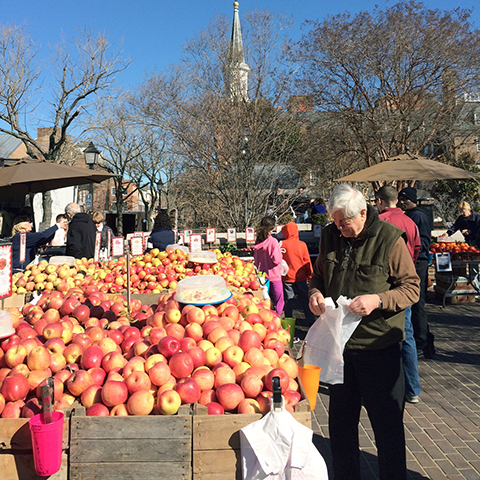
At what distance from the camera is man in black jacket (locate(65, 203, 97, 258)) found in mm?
7270

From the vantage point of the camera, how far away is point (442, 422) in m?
3.76

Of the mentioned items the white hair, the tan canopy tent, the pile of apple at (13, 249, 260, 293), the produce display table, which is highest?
the tan canopy tent

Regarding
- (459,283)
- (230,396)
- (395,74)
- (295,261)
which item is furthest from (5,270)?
(395,74)

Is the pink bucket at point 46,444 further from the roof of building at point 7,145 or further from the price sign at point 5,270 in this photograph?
the roof of building at point 7,145

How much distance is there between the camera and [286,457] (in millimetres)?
1916

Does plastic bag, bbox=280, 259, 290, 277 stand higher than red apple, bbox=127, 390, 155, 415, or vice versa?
plastic bag, bbox=280, 259, 290, 277

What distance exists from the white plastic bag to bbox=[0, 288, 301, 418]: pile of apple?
0.19 m

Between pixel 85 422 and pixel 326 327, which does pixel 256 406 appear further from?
pixel 85 422

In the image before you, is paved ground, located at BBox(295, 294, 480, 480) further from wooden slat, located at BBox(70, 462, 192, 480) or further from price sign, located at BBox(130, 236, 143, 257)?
price sign, located at BBox(130, 236, 143, 257)

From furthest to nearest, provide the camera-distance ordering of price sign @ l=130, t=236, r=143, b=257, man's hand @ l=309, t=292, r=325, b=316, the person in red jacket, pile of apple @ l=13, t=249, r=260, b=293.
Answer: price sign @ l=130, t=236, r=143, b=257, the person in red jacket, pile of apple @ l=13, t=249, r=260, b=293, man's hand @ l=309, t=292, r=325, b=316

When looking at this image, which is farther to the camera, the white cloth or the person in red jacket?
the person in red jacket

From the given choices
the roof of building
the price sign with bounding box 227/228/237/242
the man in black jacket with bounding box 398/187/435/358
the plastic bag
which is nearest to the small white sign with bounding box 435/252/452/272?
the man in black jacket with bounding box 398/187/435/358

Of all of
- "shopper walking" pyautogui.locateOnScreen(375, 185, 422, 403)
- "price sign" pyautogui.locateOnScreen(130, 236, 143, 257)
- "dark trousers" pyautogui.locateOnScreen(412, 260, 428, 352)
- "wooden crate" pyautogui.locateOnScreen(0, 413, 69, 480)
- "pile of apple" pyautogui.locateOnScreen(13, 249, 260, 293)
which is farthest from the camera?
"price sign" pyautogui.locateOnScreen(130, 236, 143, 257)

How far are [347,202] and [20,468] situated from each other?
6.98 ft
